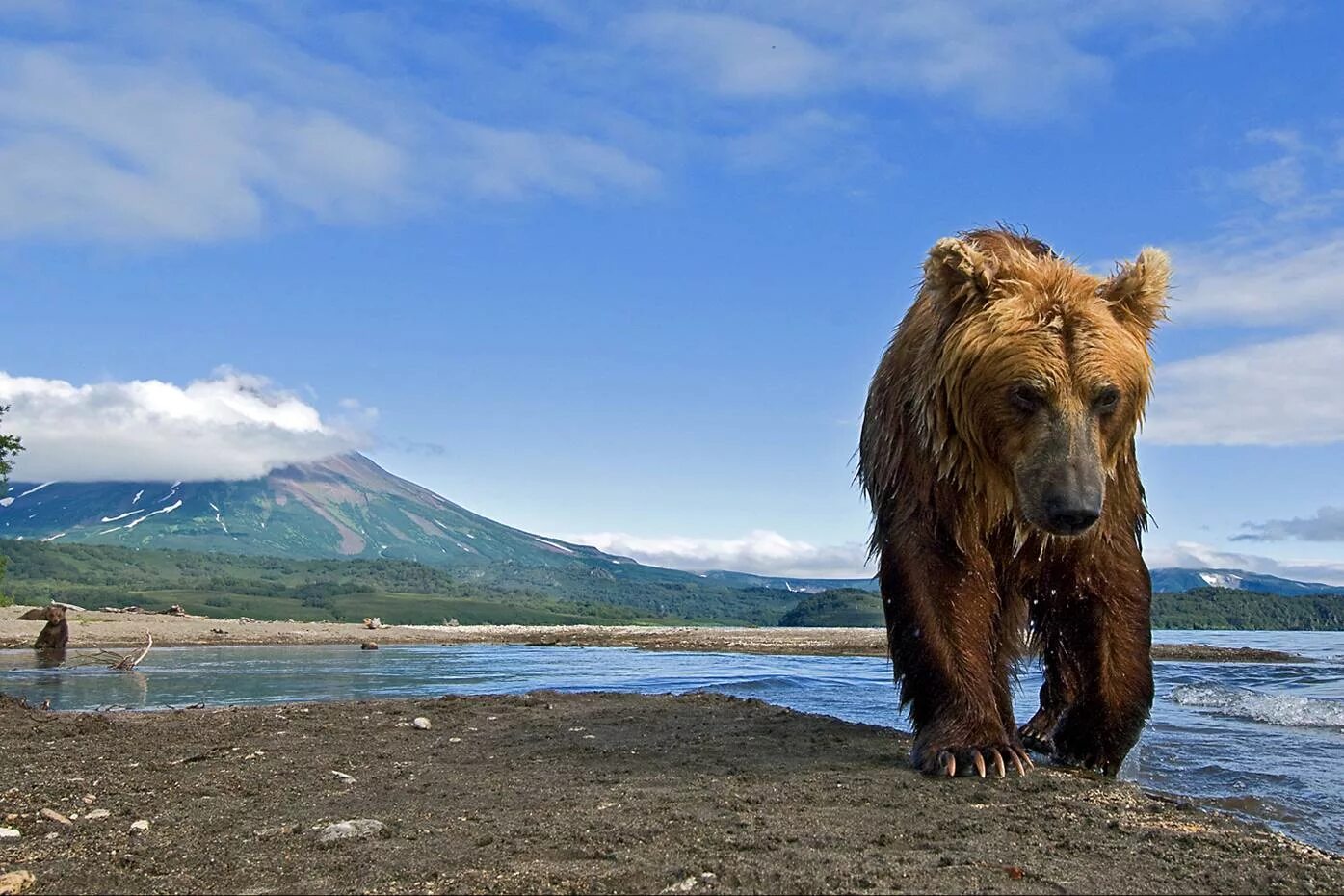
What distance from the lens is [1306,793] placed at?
671cm

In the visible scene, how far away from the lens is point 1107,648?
19.7 feet

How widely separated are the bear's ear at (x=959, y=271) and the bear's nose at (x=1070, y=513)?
1.22m

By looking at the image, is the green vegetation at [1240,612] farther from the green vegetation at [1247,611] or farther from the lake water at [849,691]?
the lake water at [849,691]

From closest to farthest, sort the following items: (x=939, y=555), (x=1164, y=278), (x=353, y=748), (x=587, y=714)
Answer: (x=1164, y=278) < (x=939, y=555) < (x=353, y=748) < (x=587, y=714)

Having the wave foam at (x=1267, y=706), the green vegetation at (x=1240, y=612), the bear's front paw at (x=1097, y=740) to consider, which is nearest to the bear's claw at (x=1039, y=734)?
the bear's front paw at (x=1097, y=740)

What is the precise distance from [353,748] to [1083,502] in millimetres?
5535

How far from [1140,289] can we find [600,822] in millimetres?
3726

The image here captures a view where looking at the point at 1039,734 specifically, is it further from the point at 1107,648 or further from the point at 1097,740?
the point at 1107,648

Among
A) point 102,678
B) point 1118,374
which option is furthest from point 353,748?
point 102,678

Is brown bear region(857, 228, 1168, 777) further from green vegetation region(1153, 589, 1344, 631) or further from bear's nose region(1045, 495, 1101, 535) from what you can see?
green vegetation region(1153, 589, 1344, 631)

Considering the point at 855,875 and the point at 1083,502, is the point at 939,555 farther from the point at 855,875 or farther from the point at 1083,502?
the point at 855,875

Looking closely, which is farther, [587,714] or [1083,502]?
[587,714]

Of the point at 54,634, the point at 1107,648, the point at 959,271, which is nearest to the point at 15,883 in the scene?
the point at 959,271

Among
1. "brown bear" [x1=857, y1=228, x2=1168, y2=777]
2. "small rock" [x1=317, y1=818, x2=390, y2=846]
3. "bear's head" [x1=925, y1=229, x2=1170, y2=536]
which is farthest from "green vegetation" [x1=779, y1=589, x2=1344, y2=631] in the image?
"small rock" [x1=317, y1=818, x2=390, y2=846]
